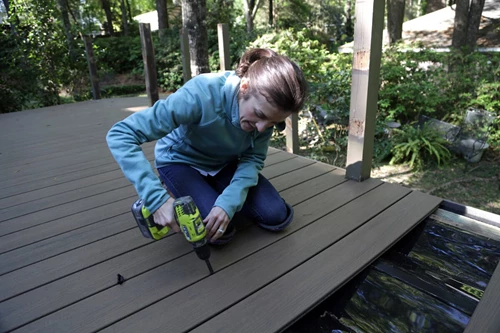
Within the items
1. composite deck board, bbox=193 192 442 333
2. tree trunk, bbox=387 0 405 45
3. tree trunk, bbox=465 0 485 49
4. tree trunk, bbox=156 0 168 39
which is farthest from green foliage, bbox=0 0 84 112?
tree trunk, bbox=387 0 405 45

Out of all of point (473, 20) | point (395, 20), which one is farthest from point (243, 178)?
point (395, 20)

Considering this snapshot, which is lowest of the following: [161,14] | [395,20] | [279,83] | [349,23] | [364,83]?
[364,83]

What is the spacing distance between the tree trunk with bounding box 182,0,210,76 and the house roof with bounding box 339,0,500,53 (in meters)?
8.20

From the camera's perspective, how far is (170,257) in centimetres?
181

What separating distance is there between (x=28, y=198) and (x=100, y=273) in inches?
51.8

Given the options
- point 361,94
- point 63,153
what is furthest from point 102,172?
point 361,94

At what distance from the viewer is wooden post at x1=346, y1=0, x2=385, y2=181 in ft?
7.36

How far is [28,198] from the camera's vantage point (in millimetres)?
2580

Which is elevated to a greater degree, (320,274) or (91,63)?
(91,63)

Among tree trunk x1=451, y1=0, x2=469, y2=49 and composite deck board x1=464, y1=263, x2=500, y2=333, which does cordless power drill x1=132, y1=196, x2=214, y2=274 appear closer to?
composite deck board x1=464, y1=263, x2=500, y2=333

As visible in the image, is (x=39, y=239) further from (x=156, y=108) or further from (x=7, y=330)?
(x=156, y=108)

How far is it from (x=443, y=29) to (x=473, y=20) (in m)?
6.95

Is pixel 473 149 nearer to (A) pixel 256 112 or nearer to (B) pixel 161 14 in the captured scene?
(A) pixel 256 112

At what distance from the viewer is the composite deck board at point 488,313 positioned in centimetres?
136
